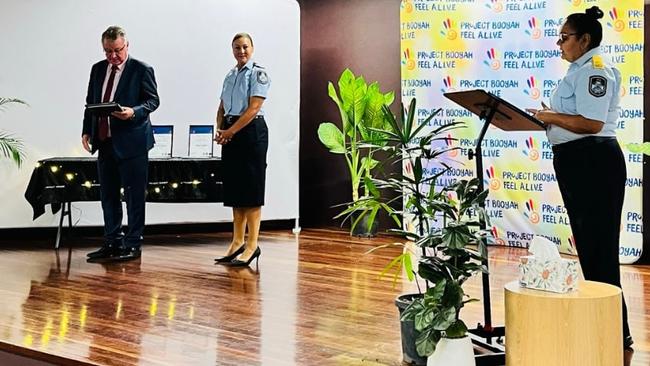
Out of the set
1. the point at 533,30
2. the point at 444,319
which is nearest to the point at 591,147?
the point at 444,319

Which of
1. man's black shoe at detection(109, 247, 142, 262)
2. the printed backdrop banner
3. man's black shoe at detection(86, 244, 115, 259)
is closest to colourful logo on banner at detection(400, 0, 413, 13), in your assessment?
the printed backdrop banner

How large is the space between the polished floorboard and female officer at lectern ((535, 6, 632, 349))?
417mm

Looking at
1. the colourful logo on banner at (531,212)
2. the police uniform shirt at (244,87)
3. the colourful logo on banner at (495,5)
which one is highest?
the colourful logo on banner at (495,5)

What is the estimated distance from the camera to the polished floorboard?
2934 millimetres

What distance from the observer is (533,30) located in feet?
19.4

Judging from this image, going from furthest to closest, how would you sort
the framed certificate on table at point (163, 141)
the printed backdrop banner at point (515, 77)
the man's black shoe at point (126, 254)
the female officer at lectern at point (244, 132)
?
the framed certificate on table at point (163, 141)
the printed backdrop banner at point (515, 77)
the man's black shoe at point (126, 254)
the female officer at lectern at point (244, 132)

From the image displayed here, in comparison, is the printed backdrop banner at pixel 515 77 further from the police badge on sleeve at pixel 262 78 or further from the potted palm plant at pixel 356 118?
the police badge on sleeve at pixel 262 78

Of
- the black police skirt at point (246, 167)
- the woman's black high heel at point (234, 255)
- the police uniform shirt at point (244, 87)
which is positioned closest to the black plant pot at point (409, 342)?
the black police skirt at point (246, 167)

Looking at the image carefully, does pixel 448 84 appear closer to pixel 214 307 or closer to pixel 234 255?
pixel 234 255

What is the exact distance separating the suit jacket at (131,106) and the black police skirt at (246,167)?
0.68 m

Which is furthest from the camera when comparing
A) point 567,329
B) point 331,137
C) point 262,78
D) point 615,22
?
point 331,137

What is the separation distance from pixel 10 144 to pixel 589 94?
15.3ft

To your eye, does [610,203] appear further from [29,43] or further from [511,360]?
[29,43]

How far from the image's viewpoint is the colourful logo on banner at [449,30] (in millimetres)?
6328
